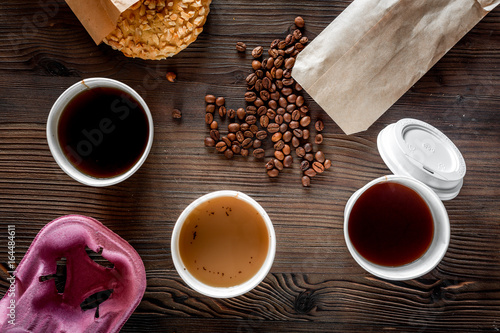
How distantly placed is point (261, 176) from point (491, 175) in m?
0.58

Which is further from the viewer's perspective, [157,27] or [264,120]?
[264,120]

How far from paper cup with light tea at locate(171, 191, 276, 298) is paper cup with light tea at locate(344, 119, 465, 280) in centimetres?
21

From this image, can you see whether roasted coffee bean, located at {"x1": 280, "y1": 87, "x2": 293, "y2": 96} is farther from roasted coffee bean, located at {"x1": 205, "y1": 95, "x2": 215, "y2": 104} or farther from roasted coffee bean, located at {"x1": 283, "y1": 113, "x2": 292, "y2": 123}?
roasted coffee bean, located at {"x1": 205, "y1": 95, "x2": 215, "y2": 104}

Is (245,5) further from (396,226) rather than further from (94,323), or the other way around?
(94,323)

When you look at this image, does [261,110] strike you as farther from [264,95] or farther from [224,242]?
[224,242]

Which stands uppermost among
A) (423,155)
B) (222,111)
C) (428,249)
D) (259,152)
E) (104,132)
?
(104,132)

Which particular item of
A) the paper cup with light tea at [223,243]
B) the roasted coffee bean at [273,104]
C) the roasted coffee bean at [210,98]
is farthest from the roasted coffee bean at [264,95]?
the paper cup with light tea at [223,243]

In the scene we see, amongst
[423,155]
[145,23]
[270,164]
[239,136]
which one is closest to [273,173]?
[270,164]

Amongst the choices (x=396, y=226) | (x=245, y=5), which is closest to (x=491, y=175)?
(x=396, y=226)

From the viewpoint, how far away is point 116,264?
83 cm

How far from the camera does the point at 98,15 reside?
769mm

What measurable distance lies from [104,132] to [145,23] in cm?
26

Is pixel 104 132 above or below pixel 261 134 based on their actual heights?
above

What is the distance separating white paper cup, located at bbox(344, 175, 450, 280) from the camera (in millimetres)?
770
